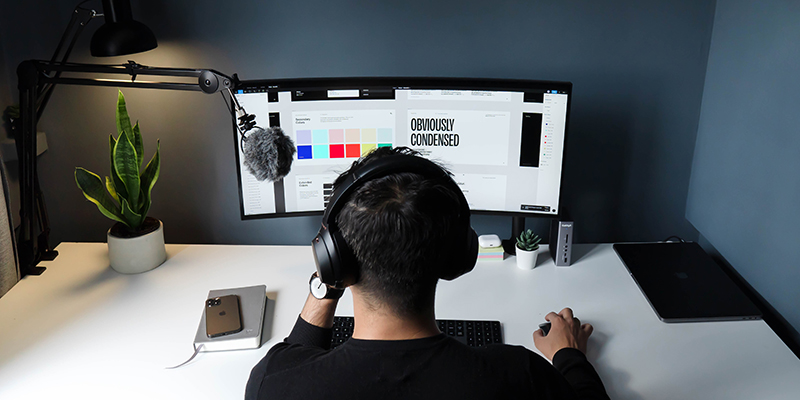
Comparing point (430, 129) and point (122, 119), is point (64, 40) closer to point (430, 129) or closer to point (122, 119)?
point (122, 119)

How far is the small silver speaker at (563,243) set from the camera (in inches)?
63.2

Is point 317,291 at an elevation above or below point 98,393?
above

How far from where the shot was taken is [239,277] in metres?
1.60

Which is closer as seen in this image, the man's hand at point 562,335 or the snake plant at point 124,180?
the man's hand at point 562,335

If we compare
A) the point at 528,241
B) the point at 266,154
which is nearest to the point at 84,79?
the point at 266,154

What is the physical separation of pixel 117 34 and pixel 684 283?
1.48 metres

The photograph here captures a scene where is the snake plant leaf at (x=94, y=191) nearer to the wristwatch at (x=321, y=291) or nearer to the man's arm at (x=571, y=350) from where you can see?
the wristwatch at (x=321, y=291)

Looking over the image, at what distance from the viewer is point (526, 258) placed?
1.60m

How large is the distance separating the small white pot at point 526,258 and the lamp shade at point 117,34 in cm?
106

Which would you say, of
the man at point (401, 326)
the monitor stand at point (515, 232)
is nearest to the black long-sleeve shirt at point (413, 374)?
the man at point (401, 326)

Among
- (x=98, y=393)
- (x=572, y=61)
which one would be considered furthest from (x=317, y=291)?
(x=572, y=61)

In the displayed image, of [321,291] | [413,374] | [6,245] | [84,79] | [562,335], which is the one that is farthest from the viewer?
[6,245]

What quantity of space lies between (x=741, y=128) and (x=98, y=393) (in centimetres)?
160

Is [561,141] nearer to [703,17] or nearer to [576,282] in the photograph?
[576,282]
